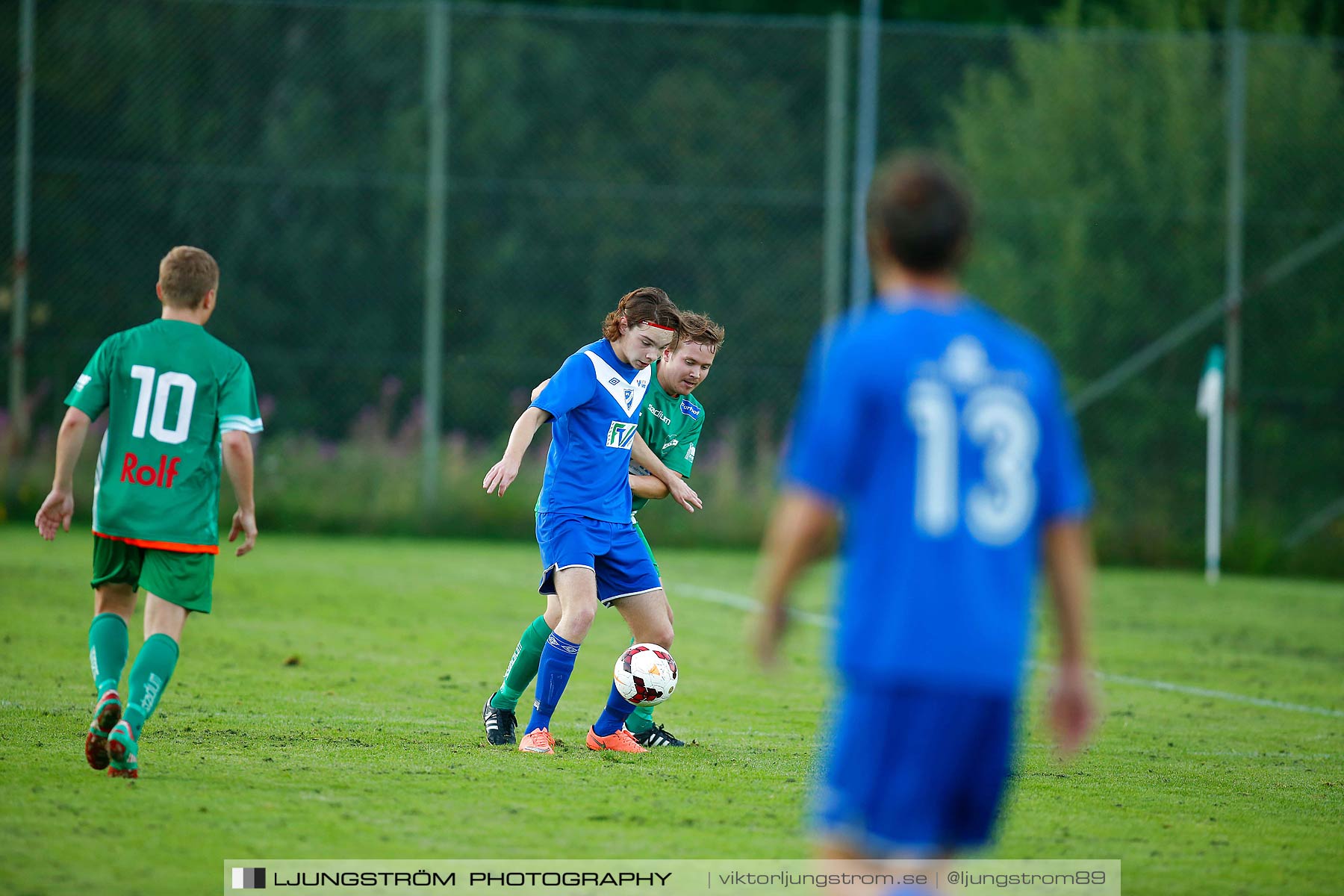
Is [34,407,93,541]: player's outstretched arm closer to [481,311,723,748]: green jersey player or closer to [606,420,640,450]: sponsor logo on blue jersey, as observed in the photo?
[481,311,723,748]: green jersey player

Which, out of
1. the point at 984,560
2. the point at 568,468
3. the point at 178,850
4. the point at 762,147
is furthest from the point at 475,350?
the point at 984,560

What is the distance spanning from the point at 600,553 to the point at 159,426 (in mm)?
1704

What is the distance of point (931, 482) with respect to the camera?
2.77 metres

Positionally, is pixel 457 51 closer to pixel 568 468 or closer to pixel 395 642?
pixel 395 642

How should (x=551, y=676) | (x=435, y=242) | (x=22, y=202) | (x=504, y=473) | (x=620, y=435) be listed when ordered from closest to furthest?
1. (x=504, y=473)
2. (x=551, y=676)
3. (x=620, y=435)
4. (x=22, y=202)
5. (x=435, y=242)

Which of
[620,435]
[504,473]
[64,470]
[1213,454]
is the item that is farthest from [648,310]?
[1213,454]

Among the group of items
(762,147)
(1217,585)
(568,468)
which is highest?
(762,147)

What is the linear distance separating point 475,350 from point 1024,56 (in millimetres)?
7581

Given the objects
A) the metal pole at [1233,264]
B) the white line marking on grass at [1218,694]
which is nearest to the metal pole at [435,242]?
the metal pole at [1233,264]

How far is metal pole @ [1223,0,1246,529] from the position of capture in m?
16.2

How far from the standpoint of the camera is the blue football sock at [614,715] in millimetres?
5844

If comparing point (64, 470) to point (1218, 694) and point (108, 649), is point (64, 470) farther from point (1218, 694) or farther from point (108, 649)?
point (1218, 694)

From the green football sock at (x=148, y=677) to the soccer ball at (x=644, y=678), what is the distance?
1664 mm

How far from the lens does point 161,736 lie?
220 inches
